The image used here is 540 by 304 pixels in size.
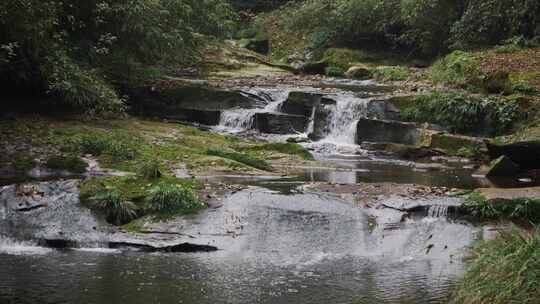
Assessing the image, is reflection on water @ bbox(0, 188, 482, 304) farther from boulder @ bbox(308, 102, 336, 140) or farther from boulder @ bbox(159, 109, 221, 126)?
boulder @ bbox(159, 109, 221, 126)

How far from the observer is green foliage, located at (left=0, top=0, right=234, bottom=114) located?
531 inches

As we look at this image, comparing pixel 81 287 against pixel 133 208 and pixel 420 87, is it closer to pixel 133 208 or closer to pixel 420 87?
pixel 133 208

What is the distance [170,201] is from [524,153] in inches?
270

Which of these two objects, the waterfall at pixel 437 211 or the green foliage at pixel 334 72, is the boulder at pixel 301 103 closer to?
the green foliage at pixel 334 72

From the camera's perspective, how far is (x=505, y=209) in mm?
9805

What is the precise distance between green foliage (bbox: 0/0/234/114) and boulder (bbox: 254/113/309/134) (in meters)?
3.12

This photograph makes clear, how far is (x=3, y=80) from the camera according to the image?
16.5 meters

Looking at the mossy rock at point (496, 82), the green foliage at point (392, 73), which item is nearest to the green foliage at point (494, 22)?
the green foliage at point (392, 73)

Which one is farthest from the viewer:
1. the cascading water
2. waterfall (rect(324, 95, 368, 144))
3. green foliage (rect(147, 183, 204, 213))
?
the cascading water

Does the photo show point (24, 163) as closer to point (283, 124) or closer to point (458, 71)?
point (283, 124)

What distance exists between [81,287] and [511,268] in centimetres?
451

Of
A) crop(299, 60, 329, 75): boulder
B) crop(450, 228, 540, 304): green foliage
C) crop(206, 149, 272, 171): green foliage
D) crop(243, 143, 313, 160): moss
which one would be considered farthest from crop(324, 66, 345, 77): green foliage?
crop(450, 228, 540, 304): green foliage

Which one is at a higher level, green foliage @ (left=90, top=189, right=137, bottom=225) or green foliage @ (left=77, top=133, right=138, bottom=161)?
green foliage @ (left=77, top=133, right=138, bottom=161)

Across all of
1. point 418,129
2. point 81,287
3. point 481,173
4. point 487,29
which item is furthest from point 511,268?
point 487,29
